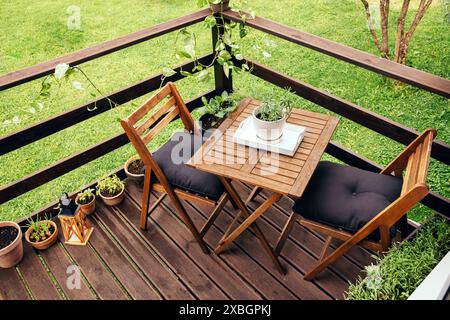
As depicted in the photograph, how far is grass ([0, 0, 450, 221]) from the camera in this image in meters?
3.94

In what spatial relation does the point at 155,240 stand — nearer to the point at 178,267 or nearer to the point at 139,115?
the point at 178,267

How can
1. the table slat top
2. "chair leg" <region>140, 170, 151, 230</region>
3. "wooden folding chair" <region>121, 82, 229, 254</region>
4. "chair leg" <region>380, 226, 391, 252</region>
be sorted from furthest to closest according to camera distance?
1. "chair leg" <region>140, 170, 151, 230</region>
2. "wooden folding chair" <region>121, 82, 229, 254</region>
3. the table slat top
4. "chair leg" <region>380, 226, 391, 252</region>

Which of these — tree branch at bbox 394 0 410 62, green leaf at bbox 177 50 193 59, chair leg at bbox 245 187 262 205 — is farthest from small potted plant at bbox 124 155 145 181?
tree branch at bbox 394 0 410 62

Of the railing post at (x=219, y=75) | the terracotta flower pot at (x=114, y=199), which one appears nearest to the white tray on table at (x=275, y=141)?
the railing post at (x=219, y=75)

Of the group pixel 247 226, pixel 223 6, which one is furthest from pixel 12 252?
pixel 223 6

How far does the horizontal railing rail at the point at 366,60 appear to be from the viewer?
6.70ft

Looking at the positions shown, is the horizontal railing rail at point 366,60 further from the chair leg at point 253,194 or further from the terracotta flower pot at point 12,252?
the terracotta flower pot at point 12,252

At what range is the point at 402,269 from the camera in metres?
1.86

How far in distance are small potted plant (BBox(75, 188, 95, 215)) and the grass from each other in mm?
570

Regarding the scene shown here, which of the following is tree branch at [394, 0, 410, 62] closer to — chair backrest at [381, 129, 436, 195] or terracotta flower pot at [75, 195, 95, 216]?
chair backrest at [381, 129, 436, 195]

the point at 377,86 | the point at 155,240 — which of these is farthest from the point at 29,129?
the point at 377,86

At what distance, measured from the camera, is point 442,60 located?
16.4 feet

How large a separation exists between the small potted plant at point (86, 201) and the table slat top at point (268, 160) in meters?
1.04

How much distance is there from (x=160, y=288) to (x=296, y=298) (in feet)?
2.64
